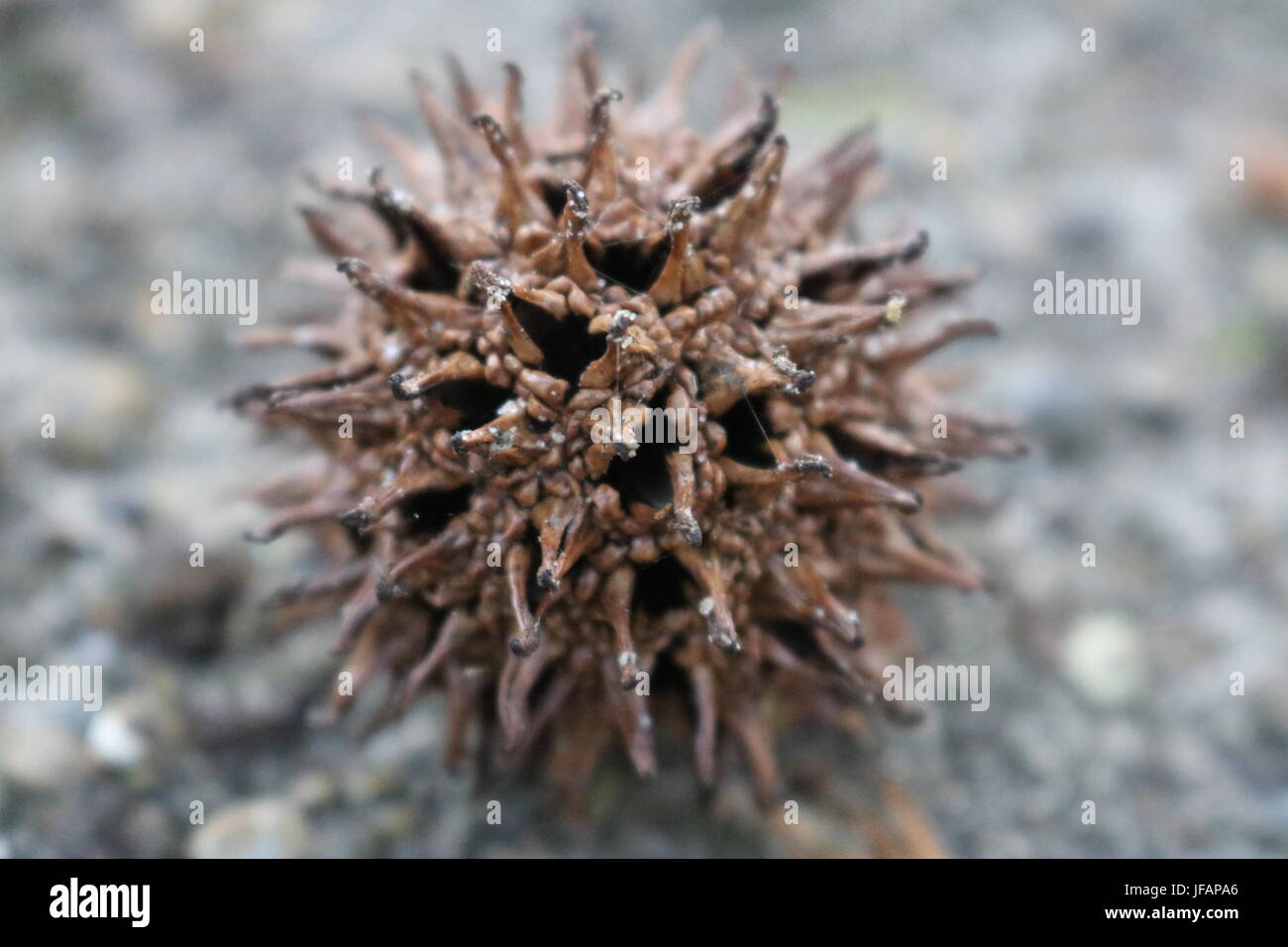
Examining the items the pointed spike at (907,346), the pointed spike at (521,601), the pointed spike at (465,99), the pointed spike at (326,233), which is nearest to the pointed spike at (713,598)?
the pointed spike at (521,601)

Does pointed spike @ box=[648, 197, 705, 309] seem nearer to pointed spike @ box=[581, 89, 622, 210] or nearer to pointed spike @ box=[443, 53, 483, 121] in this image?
pointed spike @ box=[581, 89, 622, 210]

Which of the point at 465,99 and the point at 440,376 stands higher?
the point at 465,99

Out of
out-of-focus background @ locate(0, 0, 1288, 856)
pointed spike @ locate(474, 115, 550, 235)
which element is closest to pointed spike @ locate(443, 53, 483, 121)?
pointed spike @ locate(474, 115, 550, 235)

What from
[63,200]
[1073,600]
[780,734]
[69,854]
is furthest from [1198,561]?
[63,200]

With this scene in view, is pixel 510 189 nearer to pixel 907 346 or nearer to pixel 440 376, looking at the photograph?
pixel 440 376

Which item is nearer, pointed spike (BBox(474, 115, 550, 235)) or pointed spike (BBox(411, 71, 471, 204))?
pointed spike (BBox(474, 115, 550, 235))

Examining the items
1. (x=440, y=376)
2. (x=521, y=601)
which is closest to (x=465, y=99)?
(x=440, y=376)
